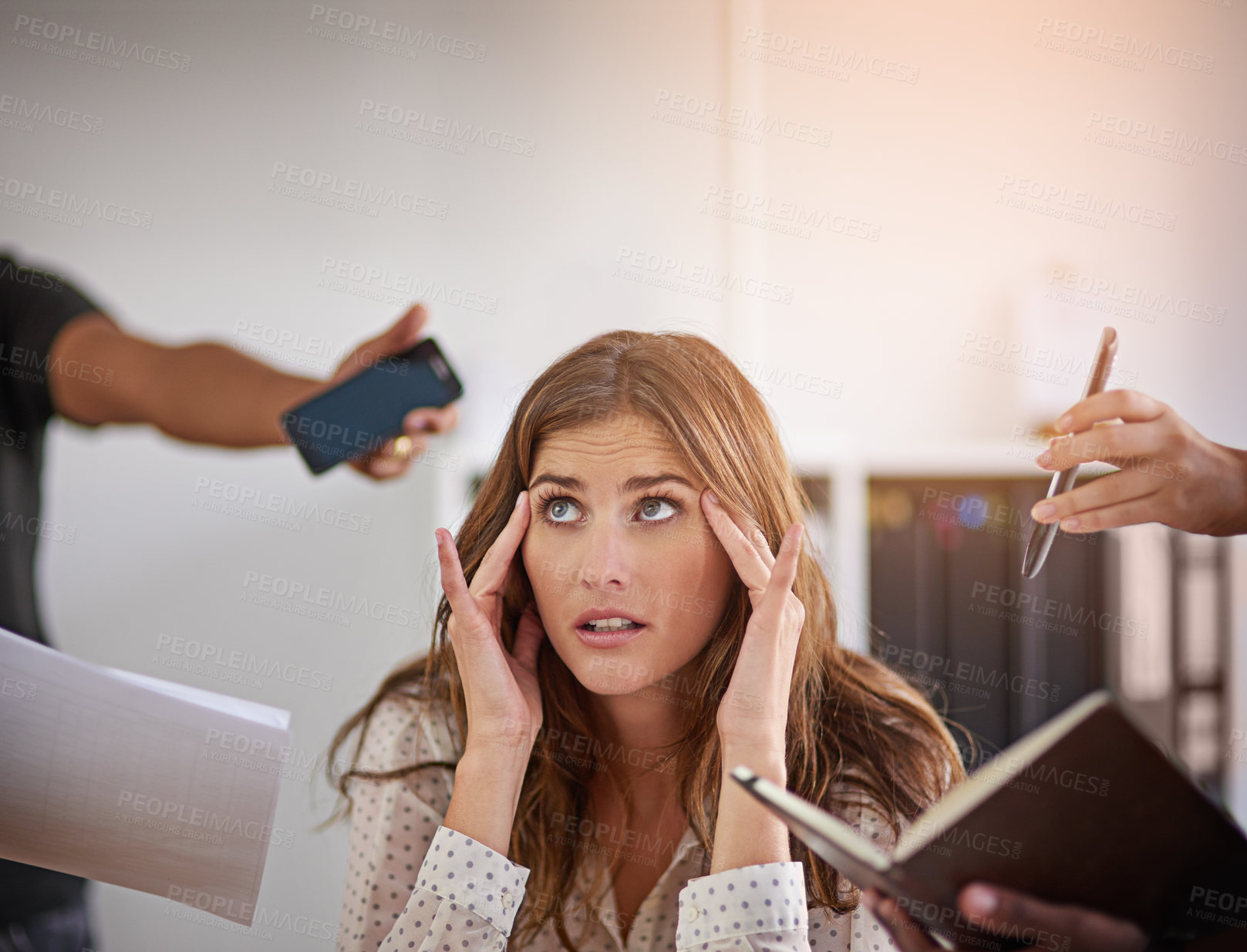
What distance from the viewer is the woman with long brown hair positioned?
1126 mm

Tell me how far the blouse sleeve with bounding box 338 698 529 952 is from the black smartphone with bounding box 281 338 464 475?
1.50ft

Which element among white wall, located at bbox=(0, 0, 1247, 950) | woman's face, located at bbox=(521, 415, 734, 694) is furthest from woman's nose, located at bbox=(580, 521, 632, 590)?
white wall, located at bbox=(0, 0, 1247, 950)

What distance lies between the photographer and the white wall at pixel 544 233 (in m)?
2.20

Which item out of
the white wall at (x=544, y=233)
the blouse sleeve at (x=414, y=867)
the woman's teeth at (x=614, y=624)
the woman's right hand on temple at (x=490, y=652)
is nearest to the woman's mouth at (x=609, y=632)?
the woman's teeth at (x=614, y=624)

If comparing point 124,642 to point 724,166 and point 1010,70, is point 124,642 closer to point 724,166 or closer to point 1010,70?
point 724,166

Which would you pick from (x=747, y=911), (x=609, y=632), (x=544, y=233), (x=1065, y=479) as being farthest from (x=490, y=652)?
(x=544, y=233)

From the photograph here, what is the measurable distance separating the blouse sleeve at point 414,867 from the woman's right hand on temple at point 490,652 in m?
0.14

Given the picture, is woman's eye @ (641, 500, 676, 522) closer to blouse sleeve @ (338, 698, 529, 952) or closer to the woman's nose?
the woman's nose

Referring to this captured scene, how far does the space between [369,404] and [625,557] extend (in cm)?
58

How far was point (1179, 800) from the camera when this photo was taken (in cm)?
85

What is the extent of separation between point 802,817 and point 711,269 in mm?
1988

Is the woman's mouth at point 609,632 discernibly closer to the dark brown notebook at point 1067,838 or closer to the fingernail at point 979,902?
the dark brown notebook at point 1067,838

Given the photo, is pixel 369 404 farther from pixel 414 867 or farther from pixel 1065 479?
pixel 1065 479

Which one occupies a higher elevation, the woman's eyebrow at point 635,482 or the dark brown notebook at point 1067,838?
the woman's eyebrow at point 635,482
